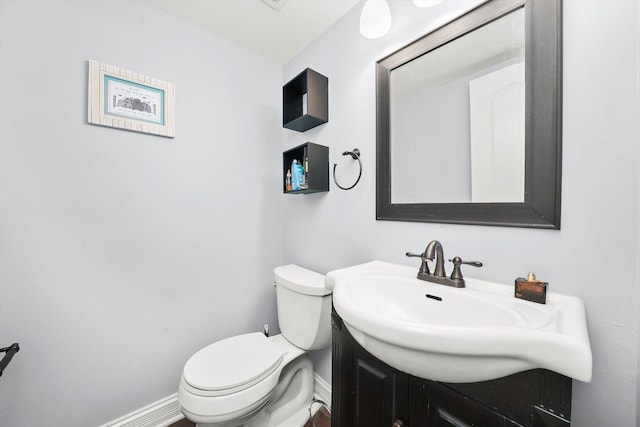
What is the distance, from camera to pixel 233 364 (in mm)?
1115

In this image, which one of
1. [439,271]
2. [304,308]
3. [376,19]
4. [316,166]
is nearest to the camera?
[439,271]

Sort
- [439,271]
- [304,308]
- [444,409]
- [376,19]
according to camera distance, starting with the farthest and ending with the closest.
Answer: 1. [304,308]
2. [376,19]
3. [439,271]
4. [444,409]

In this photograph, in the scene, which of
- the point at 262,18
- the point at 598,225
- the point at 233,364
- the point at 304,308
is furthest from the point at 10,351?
the point at 598,225

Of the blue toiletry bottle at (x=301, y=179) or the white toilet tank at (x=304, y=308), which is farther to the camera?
the blue toiletry bottle at (x=301, y=179)

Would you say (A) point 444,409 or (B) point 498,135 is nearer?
(A) point 444,409

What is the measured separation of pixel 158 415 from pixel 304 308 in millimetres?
976

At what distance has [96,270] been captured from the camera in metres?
1.13

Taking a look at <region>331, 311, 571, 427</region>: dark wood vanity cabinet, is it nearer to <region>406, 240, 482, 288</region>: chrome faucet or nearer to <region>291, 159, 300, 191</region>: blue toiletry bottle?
<region>406, 240, 482, 288</region>: chrome faucet

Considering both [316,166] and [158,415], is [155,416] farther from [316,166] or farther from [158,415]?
[316,166]

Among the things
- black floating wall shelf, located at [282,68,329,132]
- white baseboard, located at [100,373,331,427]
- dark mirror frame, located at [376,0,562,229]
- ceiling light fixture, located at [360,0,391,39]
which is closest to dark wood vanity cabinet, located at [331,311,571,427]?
dark mirror frame, located at [376,0,562,229]

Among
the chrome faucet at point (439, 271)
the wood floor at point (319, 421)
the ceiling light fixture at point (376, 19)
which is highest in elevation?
the ceiling light fixture at point (376, 19)

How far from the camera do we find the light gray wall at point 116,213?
3.25 feet

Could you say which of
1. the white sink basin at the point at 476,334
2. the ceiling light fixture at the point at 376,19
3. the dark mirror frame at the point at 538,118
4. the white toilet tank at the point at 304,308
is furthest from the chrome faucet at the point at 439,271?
the ceiling light fixture at the point at 376,19

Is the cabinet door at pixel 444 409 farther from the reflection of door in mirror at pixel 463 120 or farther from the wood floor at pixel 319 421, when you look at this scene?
the wood floor at pixel 319 421
